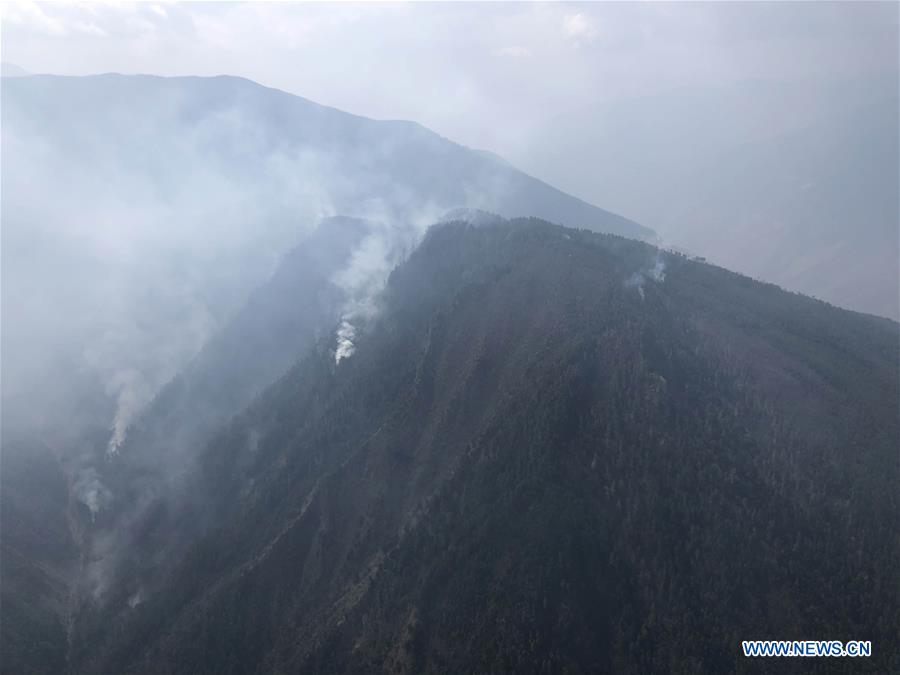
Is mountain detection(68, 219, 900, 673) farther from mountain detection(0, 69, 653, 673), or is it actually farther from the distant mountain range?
mountain detection(0, 69, 653, 673)

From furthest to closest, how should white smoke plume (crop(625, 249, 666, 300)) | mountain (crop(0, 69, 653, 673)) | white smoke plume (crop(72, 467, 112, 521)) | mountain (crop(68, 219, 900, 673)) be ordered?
white smoke plume (crop(72, 467, 112, 521)) < mountain (crop(0, 69, 653, 673)) < white smoke plume (crop(625, 249, 666, 300)) < mountain (crop(68, 219, 900, 673))

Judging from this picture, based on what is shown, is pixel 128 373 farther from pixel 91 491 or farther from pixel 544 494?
pixel 544 494

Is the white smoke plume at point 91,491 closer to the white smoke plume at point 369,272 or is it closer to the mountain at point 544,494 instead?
the mountain at point 544,494

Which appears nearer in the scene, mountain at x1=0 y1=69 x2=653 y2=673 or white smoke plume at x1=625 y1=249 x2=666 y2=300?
white smoke plume at x1=625 y1=249 x2=666 y2=300

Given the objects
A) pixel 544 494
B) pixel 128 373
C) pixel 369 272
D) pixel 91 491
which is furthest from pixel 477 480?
pixel 128 373

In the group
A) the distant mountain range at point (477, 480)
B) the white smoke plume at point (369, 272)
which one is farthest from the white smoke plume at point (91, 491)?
Result: the white smoke plume at point (369, 272)

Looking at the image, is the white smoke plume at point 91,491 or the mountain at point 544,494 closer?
the mountain at point 544,494

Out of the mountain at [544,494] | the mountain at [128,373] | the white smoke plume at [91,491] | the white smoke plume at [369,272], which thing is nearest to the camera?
the mountain at [544,494]

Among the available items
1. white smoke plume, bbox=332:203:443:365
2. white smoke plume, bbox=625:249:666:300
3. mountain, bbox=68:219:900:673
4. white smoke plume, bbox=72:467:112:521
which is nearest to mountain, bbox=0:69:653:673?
white smoke plume, bbox=72:467:112:521

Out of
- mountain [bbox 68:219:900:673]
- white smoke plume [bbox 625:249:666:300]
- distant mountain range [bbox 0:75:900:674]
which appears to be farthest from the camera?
white smoke plume [bbox 625:249:666:300]
